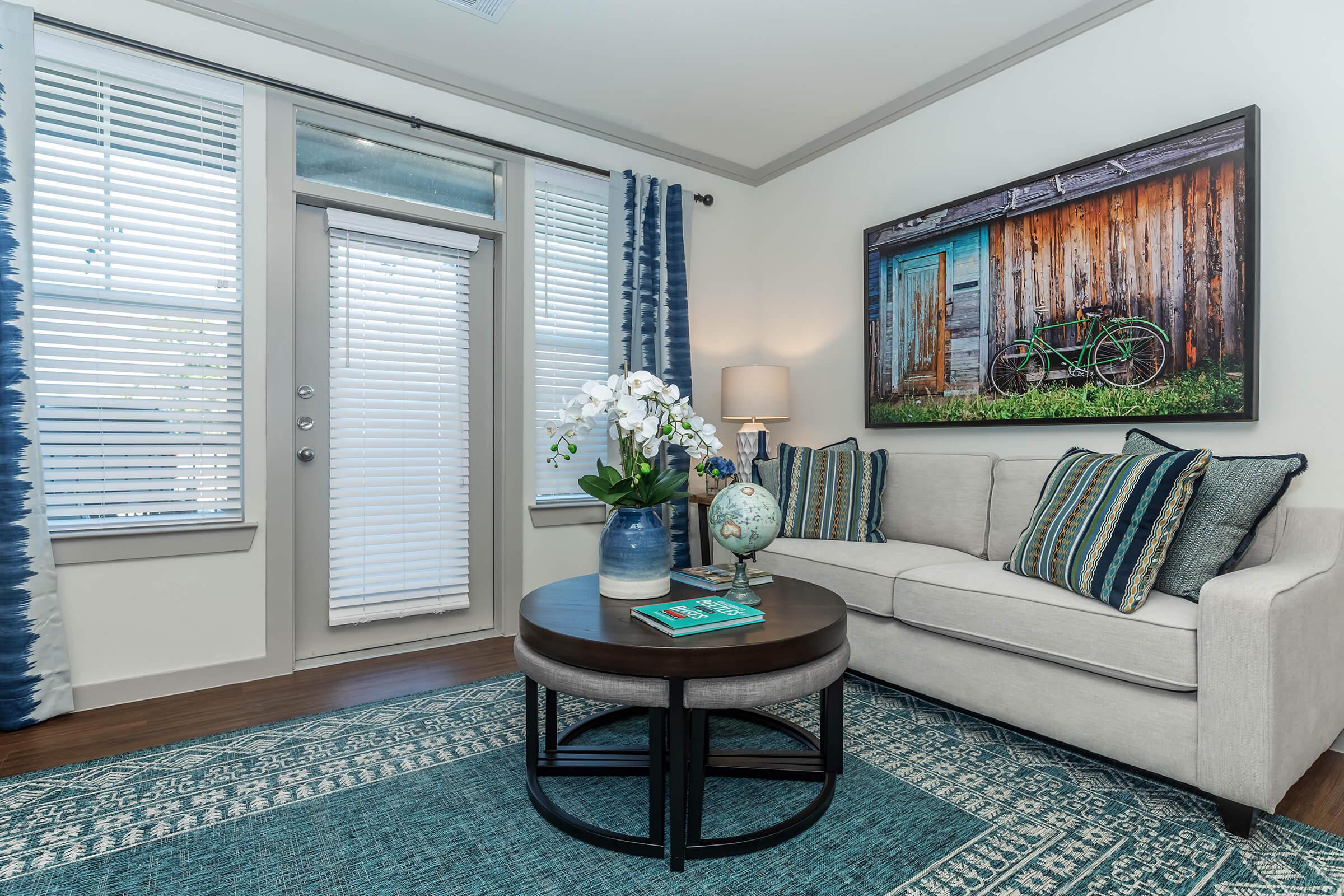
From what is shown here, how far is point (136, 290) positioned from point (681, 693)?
249 cm

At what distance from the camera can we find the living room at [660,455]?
1.63 m

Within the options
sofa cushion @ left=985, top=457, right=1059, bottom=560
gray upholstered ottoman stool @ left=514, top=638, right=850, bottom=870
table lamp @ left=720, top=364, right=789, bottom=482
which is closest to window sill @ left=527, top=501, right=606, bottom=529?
table lamp @ left=720, top=364, right=789, bottom=482

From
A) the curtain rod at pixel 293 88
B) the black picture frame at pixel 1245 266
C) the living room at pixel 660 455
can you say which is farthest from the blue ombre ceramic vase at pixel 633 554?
the curtain rod at pixel 293 88

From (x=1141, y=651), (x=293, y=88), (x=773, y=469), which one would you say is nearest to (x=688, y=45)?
(x=293, y=88)

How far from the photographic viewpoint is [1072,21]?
2748 mm

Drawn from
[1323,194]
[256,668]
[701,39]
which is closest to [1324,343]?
[1323,194]

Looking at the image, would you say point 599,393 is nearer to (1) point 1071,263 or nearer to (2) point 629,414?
(2) point 629,414

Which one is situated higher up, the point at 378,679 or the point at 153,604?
the point at 153,604

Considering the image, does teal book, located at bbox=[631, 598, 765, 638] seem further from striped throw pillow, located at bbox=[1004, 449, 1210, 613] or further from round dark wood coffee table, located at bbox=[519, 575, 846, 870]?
striped throw pillow, located at bbox=[1004, 449, 1210, 613]

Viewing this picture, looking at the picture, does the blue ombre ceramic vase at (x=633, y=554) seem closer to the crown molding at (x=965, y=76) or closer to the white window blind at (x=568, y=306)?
the white window blind at (x=568, y=306)

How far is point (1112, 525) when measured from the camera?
201cm

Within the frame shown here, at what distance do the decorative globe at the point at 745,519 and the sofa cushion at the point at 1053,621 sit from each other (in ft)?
2.56

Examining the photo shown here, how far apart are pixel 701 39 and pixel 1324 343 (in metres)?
2.49

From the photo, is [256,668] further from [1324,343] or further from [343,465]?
[1324,343]
